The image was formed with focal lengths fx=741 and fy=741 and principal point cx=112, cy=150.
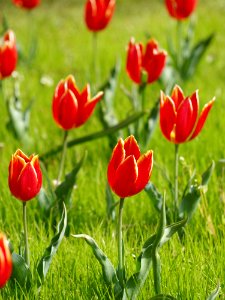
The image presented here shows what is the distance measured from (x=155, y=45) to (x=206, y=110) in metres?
1.19

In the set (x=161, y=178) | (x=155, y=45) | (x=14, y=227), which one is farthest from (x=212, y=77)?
(x=14, y=227)

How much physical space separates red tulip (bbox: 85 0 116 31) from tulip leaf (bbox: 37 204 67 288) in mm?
2292

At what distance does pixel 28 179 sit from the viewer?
2.37 meters

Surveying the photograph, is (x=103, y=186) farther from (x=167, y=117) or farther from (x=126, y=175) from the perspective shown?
(x=126, y=175)

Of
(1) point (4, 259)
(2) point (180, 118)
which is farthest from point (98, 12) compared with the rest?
(1) point (4, 259)

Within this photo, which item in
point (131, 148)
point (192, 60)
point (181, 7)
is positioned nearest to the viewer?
point (131, 148)

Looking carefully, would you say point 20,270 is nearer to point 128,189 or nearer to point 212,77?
point 128,189

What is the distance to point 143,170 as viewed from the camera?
2357 mm

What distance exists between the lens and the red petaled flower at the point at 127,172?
2305 mm

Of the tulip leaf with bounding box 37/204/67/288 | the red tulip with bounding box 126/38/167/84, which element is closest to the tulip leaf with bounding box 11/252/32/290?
the tulip leaf with bounding box 37/204/67/288

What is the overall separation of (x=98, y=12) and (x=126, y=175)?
8.03 ft

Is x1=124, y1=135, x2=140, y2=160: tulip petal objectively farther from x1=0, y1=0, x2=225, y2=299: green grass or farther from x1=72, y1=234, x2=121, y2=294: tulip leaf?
x1=0, y1=0, x2=225, y2=299: green grass

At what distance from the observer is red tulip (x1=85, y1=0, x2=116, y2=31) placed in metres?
4.54

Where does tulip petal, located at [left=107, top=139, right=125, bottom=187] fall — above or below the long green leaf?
below
